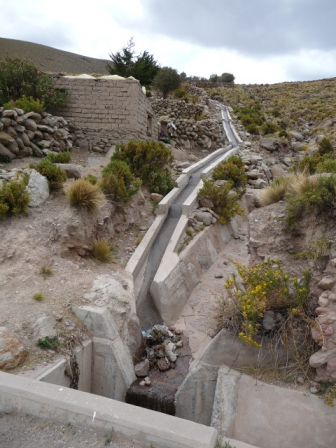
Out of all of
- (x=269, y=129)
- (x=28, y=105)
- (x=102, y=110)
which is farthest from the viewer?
(x=269, y=129)

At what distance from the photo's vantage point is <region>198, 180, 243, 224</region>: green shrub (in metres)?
11.6

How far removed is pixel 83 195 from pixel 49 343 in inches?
156

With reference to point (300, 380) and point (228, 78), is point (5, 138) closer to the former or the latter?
point (300, 380)

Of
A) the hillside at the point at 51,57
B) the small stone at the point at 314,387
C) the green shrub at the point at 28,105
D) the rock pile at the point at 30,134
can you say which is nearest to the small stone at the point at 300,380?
the small stone at the point at 314,387

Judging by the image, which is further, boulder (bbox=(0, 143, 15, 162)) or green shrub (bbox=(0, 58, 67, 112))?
green shrub (bbox=(0, 58, 67, 112))

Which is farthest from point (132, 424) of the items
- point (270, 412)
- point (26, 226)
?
point (26, 226)

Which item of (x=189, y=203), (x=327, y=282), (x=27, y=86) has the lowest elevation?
(x=189, y=203)

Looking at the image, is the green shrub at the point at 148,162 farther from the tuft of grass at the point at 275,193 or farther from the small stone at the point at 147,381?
the small stone at the point at 147,381

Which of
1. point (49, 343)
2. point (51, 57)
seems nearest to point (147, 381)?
point (49, 343)

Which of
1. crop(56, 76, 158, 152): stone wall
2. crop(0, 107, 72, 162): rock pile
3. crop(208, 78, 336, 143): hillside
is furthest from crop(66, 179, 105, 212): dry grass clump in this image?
crop(208, 78, 336, 143): hillside

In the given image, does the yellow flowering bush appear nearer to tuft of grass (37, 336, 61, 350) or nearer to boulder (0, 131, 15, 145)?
tuft of grass (37, 336, 61, 350)

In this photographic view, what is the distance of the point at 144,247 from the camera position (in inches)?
371

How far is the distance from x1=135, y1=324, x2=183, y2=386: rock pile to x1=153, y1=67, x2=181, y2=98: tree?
994 inches

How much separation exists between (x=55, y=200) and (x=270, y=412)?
6.59m
